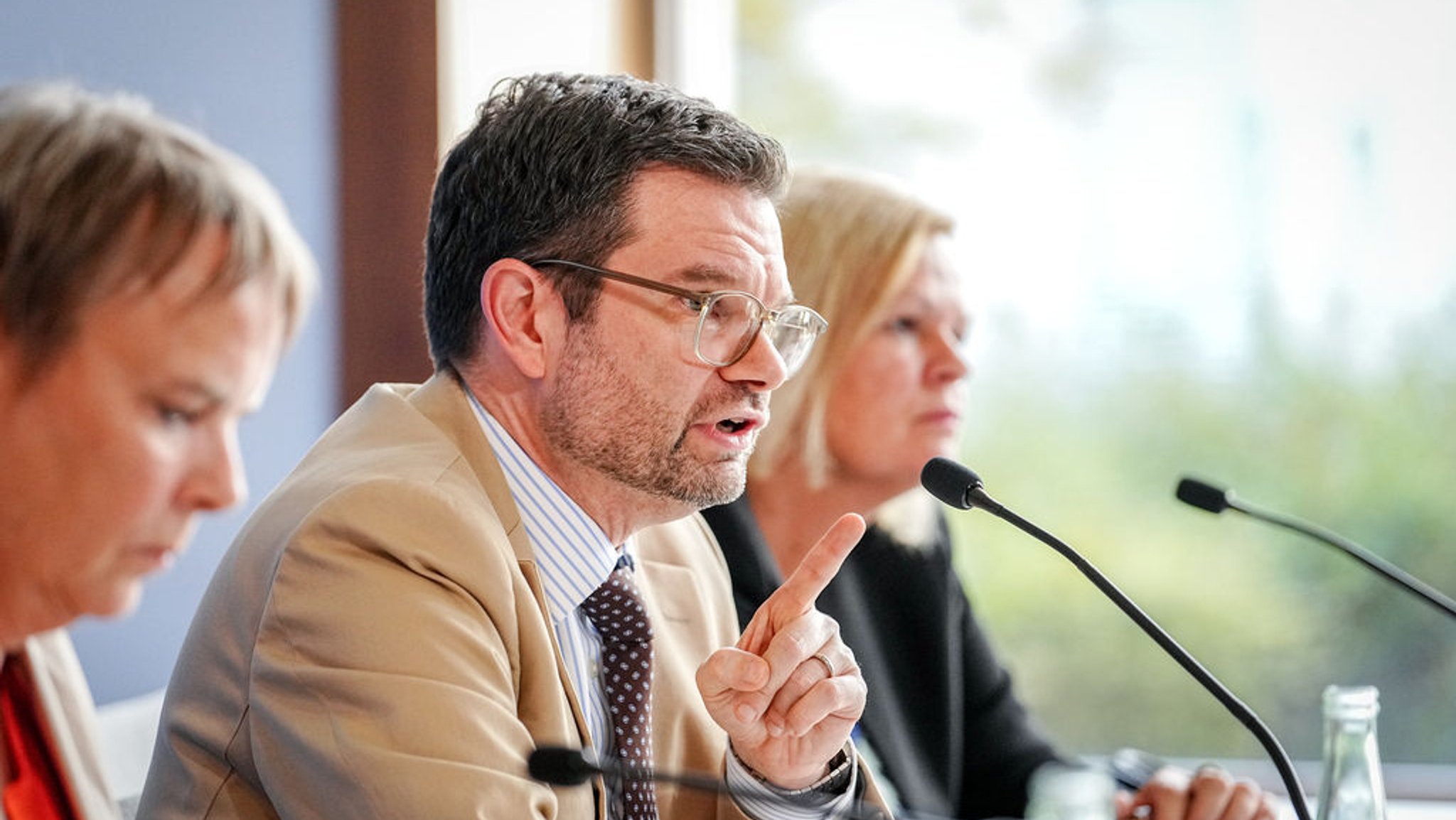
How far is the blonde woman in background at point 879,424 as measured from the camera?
7.66 feet

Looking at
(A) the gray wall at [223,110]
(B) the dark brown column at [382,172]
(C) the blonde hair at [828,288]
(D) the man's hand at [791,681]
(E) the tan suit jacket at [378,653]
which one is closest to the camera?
(E) the tan suit jacket at [378,653]

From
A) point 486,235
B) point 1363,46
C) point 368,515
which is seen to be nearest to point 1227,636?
point 1363,46

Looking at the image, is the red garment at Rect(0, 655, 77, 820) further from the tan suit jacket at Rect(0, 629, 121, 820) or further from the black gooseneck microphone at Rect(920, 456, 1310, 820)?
the black gooseneck microphone at Rect(920, 456, 1310, 820)

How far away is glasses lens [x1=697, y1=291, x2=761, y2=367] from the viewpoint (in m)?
1.62

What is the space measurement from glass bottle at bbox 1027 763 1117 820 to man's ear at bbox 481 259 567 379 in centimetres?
85

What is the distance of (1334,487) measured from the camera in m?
2.91

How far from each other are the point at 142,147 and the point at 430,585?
Result: 0.46 m

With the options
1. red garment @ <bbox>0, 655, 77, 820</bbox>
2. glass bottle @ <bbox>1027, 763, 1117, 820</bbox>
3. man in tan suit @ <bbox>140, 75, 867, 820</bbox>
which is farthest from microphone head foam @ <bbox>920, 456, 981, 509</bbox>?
red garment @ <bbox>0, 655, 77, 820</bbox>

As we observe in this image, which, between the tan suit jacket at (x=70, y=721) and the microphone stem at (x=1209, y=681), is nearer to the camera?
the tan suit jacket at (x=70, y=721)

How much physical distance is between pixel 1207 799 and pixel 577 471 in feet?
2.74

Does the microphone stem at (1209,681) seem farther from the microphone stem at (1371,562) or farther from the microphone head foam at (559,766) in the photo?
the microphone head foam at (559,766)

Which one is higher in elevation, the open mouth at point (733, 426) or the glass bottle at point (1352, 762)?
the open mouth at point (733, 426)

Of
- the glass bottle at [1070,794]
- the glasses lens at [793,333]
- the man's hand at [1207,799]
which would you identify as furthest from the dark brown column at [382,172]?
the man's hand at [1207,799]

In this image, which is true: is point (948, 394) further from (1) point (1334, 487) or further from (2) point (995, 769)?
(1) point (1334, 487)
